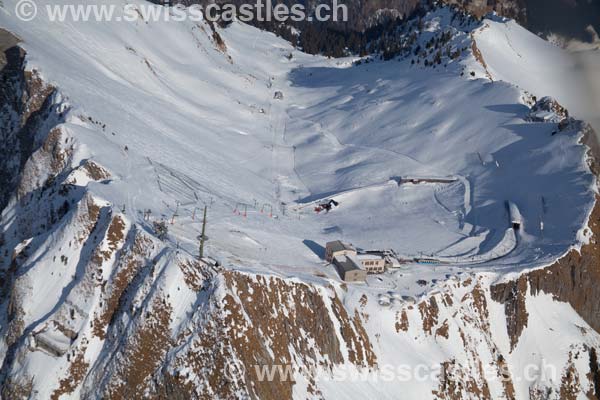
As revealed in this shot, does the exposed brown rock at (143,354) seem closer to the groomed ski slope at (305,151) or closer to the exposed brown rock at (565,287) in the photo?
the groomed ski slope at (305,151)

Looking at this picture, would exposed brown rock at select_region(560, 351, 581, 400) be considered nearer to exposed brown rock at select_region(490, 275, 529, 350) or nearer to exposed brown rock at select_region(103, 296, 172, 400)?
exposed brown rock at select_region(490, 275, 529, 350)

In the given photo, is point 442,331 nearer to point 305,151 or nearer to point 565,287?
point 565,287

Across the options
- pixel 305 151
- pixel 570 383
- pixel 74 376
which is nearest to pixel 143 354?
pixel 74 376

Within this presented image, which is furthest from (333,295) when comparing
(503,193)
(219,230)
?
(503,193)

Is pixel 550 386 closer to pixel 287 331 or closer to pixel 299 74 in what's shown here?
pixel 287 331

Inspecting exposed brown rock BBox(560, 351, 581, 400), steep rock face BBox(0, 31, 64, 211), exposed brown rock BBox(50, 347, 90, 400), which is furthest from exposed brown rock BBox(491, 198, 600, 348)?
steep rock face BBox(0, 31, 64, 211)

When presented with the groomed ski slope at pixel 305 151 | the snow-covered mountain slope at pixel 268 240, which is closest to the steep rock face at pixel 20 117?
the snow-covered mountain slope at pixel 268 240
